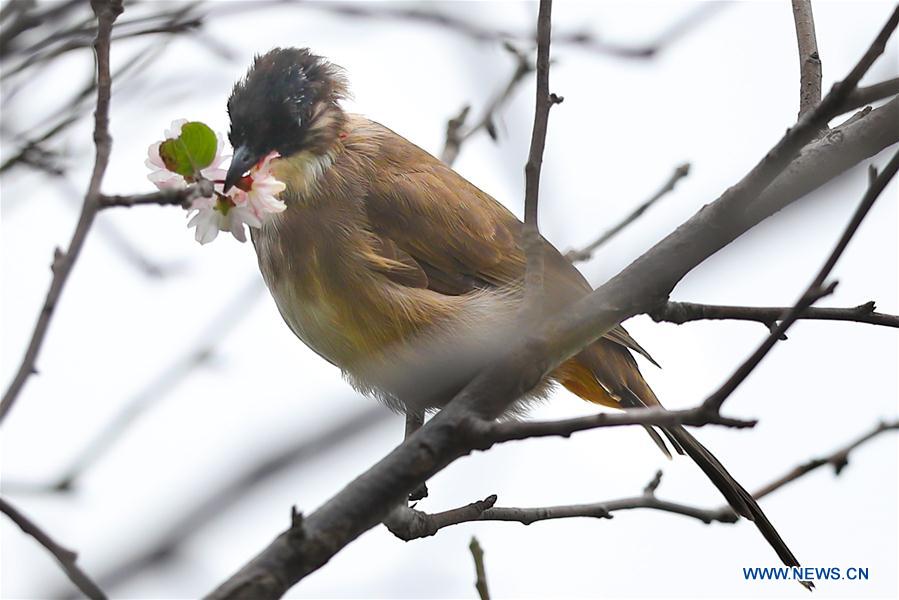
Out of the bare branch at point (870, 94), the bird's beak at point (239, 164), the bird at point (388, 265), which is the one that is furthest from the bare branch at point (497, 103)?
the bare branch at point (870, 94)

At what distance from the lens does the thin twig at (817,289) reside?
1.99 meters

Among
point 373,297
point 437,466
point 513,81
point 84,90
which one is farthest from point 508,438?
point 513,81

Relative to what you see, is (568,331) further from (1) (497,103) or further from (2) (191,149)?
(1) (497,103)

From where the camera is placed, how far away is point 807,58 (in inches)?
134

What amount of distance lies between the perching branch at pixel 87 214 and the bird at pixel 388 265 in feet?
6.50

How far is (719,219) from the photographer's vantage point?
2.64 m

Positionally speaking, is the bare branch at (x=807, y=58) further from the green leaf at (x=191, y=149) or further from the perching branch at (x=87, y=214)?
the perching branch at (x=87, y=214)

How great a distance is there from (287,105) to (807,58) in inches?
75.3

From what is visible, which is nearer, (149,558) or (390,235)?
(149,558)

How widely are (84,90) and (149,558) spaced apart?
233cm

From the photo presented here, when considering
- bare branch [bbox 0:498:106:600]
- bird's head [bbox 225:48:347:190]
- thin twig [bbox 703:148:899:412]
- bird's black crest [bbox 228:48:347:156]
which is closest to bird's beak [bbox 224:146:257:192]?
bird's head [bbox 225:48:347:190]

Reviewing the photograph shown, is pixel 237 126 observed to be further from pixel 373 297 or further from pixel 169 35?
pixel 373 297

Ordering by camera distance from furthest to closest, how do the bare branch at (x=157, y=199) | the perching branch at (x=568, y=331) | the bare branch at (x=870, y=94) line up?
the bare branch at (x=870, y=94) → the perching branch at (x=568, y=331) → the bare branch at (x=157, y=199)

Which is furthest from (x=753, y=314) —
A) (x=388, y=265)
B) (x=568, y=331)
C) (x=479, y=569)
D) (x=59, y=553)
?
(x=388, y=265)
